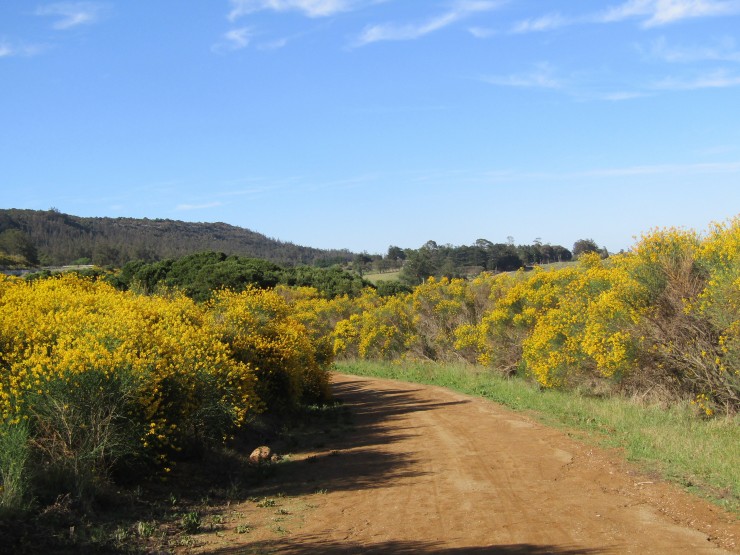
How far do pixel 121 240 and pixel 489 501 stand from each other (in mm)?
95688

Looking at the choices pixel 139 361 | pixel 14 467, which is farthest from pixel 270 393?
pixel 14 467

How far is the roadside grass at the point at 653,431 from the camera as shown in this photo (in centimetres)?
962

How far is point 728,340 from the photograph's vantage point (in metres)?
12.7

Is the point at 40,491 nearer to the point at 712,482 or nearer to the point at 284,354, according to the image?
the point at 712,482

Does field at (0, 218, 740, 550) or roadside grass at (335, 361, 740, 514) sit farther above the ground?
field at (0, 218, 740, 550)

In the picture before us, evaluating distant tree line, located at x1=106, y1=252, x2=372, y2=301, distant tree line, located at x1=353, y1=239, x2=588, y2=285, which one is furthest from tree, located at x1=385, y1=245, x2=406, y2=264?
distant tree line, located at x1=106, y1=252, x2=372, y2=301

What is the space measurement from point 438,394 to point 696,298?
1043 cm

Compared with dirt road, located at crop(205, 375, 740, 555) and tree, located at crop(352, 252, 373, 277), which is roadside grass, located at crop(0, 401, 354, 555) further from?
tree, located at crop(352, 252, 373, 277)

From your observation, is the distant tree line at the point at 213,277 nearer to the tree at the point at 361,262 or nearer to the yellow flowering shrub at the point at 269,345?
the yellow flowering shrub at the point at 269,345

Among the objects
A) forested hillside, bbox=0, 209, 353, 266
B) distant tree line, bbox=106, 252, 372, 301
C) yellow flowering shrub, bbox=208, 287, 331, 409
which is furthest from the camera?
forested hillside, bbox=0, 209, 353, 266

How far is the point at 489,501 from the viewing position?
30.6 ft

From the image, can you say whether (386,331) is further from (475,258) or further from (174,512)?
(475,258)

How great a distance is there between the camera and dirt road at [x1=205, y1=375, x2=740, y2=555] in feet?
24.4

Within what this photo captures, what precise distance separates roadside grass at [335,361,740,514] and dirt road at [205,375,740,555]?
0.40m
